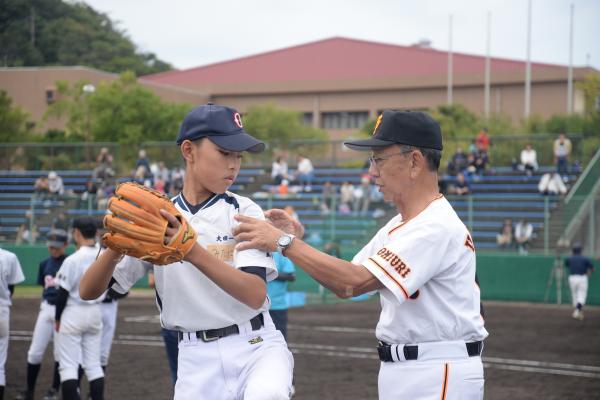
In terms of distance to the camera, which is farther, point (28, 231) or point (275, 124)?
point (275, 124)

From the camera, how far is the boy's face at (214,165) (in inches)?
171

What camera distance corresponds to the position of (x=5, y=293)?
8430 millimetres

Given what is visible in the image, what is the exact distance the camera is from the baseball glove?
369cm

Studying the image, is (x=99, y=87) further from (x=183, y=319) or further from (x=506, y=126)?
(x=183, y=319)

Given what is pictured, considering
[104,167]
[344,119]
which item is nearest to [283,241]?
A: [104,167]

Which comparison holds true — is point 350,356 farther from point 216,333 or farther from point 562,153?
point 562,153

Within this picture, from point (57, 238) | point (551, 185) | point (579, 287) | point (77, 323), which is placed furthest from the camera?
point (551, 185)

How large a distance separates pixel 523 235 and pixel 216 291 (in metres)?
21.6

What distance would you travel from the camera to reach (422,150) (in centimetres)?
423

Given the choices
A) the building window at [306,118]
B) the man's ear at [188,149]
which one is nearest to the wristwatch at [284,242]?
the man's ear at [188,149]

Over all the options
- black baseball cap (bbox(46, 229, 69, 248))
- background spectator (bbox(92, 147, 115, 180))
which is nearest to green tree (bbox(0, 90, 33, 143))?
background spectator (bbox(92, 147, 115, 180))

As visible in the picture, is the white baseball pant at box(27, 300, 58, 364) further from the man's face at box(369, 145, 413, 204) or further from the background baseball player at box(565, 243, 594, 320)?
the background baseball player at box(565, 243, 594, 320)

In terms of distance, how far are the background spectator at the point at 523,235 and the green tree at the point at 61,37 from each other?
15.1 meters

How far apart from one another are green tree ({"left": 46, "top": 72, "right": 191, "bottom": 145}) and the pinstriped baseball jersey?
36.0 metres
